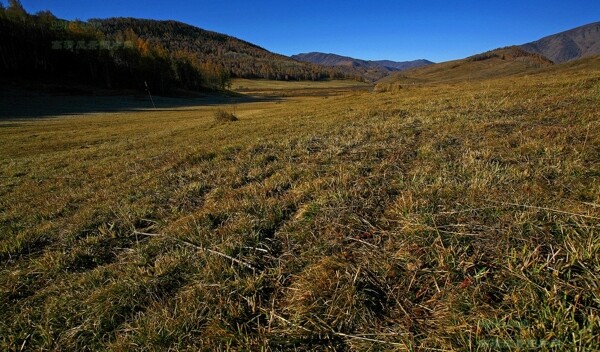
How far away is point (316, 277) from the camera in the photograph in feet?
8.33

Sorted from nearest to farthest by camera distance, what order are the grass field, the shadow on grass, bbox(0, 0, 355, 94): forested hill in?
the grass field
the shadow on grass
bbox(0, 0, 355, 94): forested hill

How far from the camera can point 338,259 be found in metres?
2.74

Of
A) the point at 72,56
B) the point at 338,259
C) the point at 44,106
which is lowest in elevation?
the point at 44,106

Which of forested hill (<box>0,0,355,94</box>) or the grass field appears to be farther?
forested hill (<box>0,0,355,94</box>)

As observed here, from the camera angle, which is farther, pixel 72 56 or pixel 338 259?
pixel 72 56

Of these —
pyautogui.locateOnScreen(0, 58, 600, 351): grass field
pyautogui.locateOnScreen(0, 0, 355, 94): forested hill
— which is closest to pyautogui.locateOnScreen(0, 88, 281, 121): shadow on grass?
pyautogui.locateOnScreen(0, 0, 355, 94): forested hill

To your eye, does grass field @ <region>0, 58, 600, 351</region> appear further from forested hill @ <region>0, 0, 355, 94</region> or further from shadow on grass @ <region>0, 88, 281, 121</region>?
forested hill @ <region>0, 0, 355, 94</region>

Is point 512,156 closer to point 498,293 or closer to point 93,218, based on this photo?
point 498,293

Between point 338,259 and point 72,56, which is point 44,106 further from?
point 338,259

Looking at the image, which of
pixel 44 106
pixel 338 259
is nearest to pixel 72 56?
pixel 44 106

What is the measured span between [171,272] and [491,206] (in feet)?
10.1

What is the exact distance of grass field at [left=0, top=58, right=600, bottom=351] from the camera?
2016 millimetres

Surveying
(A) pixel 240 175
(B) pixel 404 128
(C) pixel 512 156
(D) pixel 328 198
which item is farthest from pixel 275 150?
(C) pixel 512 156

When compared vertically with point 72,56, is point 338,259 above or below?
below
